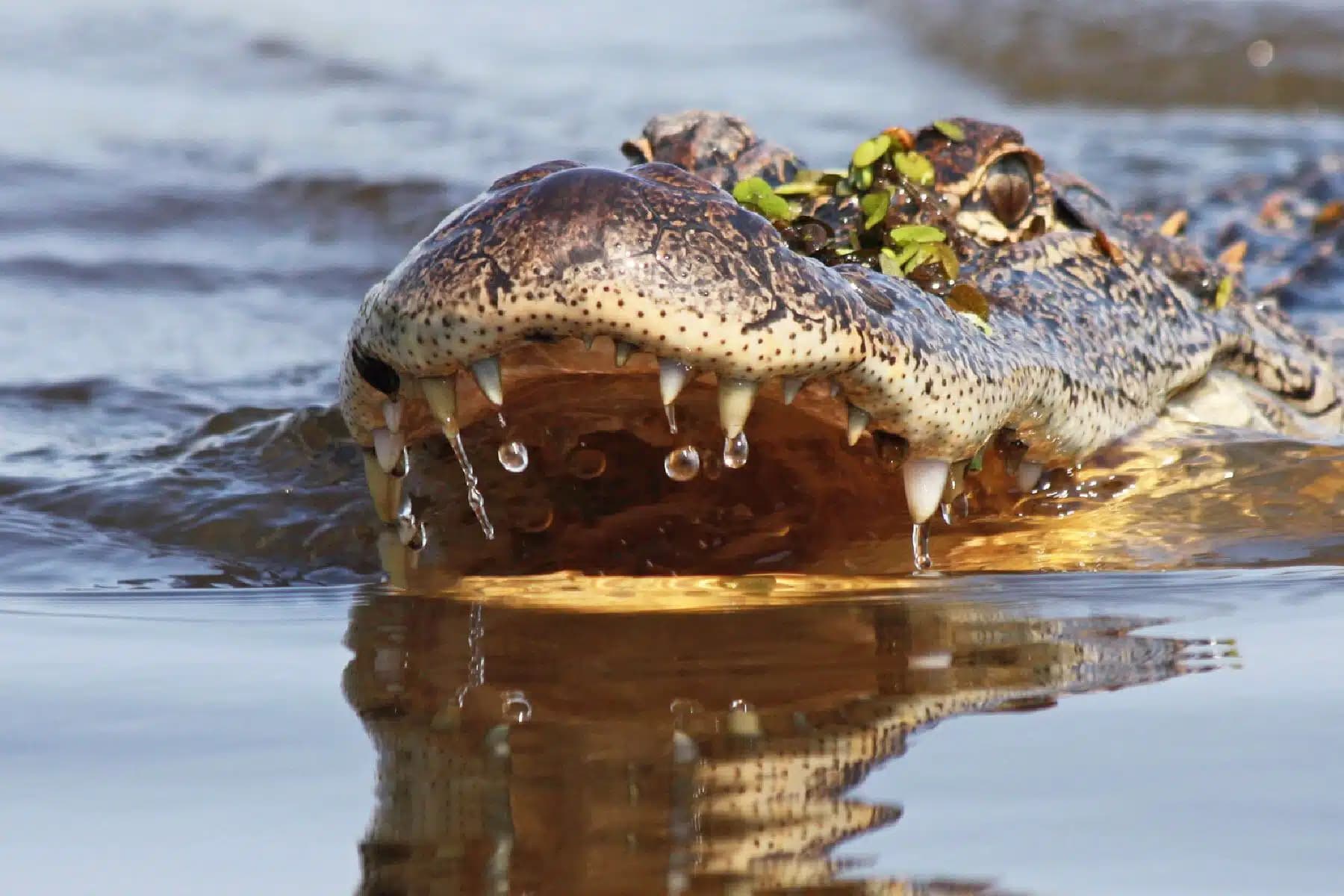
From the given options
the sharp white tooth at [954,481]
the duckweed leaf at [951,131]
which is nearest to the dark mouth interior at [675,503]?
the sharp white tooth at [954,481]

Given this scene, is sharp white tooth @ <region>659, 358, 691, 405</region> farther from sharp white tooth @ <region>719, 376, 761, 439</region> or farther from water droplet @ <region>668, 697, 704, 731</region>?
water droplet @ <region>668, 697, 704, 731</region>

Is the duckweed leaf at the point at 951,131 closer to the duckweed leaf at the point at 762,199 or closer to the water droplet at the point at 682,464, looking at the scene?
the duckweed leaf at the point at 762,199

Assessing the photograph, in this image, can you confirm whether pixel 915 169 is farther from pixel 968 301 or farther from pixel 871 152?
pixel 968 301

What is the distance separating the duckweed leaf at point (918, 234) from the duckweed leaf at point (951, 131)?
2.41 ft

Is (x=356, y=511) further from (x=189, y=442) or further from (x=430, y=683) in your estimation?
(x=430, y=683)

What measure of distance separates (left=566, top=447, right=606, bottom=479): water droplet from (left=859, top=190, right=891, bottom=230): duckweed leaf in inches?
31.5

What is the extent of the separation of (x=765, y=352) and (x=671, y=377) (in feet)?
0.47

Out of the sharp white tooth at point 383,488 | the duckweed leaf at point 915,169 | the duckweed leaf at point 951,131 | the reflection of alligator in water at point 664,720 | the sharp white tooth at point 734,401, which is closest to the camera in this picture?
the reflection of alligator in water at point 664,720

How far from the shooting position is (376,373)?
2.89 metres

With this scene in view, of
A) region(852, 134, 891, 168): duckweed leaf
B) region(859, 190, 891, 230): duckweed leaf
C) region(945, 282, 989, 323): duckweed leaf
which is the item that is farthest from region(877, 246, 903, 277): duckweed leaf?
region(852, 134, 891, 168): duckweed leaf

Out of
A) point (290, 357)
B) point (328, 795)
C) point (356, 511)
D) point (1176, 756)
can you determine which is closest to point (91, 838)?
point (328, 795)

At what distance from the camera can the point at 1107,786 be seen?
198 cm

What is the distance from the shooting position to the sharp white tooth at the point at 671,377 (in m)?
2.53

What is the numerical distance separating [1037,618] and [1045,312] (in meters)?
1.18
